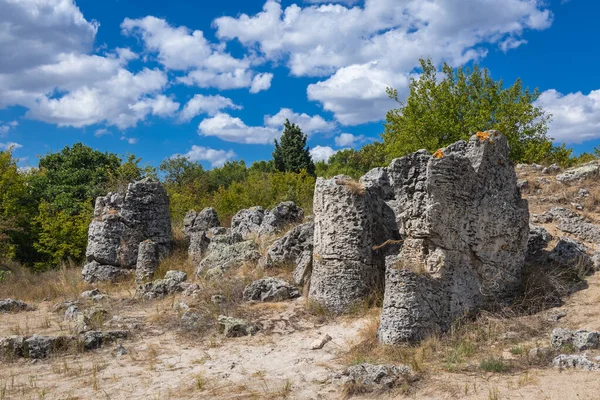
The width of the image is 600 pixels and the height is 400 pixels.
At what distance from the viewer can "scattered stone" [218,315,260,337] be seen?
8.79 metres

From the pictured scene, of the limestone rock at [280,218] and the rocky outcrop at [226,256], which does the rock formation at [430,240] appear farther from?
the limestone rock at [280,218]

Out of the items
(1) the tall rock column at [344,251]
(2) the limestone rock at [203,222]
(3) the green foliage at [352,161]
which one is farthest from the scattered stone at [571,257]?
(3) the green foliage at [352,161]

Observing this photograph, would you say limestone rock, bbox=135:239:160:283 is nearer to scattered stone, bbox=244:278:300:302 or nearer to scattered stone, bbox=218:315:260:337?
scattered stone, bbox=244:278:300:302

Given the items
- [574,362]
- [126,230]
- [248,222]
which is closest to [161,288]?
[126,230]

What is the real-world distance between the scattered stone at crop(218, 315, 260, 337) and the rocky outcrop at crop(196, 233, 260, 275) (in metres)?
3.46

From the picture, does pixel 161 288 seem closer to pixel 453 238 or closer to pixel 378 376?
pixel 453 238

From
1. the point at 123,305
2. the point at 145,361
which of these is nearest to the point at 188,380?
the point at 145,361

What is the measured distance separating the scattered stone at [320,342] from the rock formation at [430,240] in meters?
0.96

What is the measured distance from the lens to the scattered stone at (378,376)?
238 inches

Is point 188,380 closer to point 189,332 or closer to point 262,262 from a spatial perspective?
point 189,332

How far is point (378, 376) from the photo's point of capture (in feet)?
20.1

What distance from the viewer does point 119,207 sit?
1477 centimetres

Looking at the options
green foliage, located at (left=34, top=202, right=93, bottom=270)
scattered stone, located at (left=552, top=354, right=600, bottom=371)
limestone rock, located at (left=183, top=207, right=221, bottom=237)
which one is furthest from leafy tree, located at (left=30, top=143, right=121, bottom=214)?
scattered stone, located at (left=552, top=354, right=600, bottom=371)

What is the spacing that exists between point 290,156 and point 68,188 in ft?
81.3
